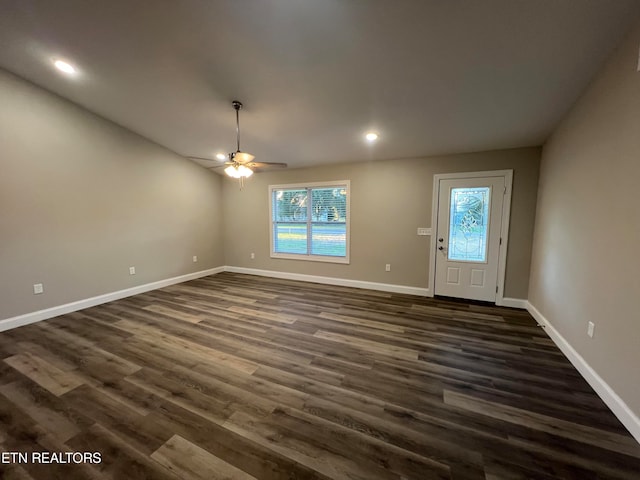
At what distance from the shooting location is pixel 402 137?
370 cm

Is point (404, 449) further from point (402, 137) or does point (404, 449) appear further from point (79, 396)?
point (402, 137)

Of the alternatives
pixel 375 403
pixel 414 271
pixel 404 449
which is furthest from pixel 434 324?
pixel 404 449

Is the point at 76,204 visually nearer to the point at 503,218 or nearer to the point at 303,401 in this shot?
the point at 303,401

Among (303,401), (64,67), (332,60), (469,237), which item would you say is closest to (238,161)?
(332,60)

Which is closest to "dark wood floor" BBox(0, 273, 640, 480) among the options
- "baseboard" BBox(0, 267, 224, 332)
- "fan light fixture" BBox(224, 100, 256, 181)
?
"baseboard" BBox(0, 267, 224, 332)

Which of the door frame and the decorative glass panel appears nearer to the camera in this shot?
the door frame

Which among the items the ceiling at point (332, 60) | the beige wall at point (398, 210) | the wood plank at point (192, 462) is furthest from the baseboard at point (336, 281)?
the wood plank at point (192, 462)

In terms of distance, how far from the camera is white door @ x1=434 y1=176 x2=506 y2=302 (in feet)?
12.9

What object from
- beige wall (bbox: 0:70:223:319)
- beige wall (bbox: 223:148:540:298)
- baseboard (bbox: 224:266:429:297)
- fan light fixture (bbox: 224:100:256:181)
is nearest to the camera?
fan light fixture (bbox: 224:100:256:181)

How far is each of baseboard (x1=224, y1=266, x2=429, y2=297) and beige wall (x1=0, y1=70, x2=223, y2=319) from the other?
4.94 ft

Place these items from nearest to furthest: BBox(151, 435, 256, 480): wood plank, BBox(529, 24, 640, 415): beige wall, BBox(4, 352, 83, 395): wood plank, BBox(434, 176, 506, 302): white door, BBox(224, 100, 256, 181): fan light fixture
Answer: BBox(151, 435, 256, 480): wood plank
BBox(529, 24, 640, 415): beige wall
BBox(4, 352, 83, 395): wood plank
BBox(224, 100, 256, 181): fan light fixture
BBox(434, 176, 506, 302): white door

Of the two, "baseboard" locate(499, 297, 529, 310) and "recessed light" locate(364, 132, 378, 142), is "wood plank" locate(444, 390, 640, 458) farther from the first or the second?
"recessed light" locate(364, 132, 378, 142)

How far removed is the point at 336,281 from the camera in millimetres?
5180

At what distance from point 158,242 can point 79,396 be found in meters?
3.36
